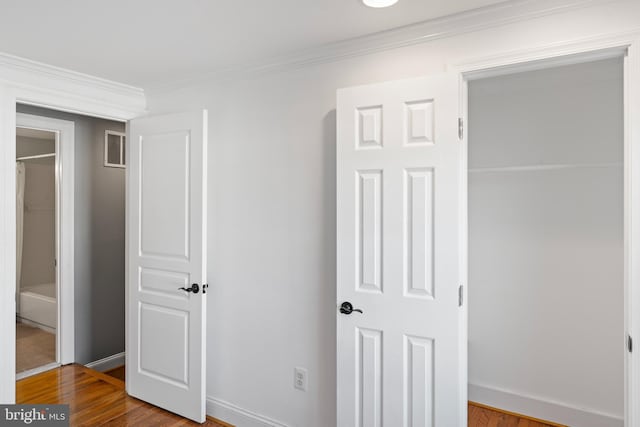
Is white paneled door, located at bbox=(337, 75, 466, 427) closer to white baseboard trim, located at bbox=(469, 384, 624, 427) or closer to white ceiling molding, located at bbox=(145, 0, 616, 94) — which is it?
white ceiling molding, located at bbox=(145, 0, 616, 94)

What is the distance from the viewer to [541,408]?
2.76 meters

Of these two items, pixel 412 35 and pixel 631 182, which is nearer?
pixel 631 182

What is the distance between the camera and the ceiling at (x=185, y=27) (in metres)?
1.78

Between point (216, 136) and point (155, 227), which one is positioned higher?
point (216, 136)

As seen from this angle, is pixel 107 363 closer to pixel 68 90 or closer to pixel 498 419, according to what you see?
pixel 68 90

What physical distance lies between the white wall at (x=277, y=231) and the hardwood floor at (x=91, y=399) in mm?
449

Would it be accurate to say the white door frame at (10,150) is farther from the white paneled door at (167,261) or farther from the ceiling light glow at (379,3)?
the ceiling light glow at (379,3)

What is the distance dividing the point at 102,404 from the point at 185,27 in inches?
108

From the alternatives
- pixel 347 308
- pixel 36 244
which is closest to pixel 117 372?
pixel 36 244

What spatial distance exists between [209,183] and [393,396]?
1.83m

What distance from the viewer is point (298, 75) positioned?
2.42 meters

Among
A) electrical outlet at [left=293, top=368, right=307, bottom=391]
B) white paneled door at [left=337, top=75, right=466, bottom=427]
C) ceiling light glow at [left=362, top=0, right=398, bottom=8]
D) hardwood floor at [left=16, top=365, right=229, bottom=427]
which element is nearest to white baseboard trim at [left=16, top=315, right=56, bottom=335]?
hardwood floor at [left=16, top=365, right=229, bottom=427]

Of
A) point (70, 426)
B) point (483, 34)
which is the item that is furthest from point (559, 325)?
point (70, 426)

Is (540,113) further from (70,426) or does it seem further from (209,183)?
(70,426)
